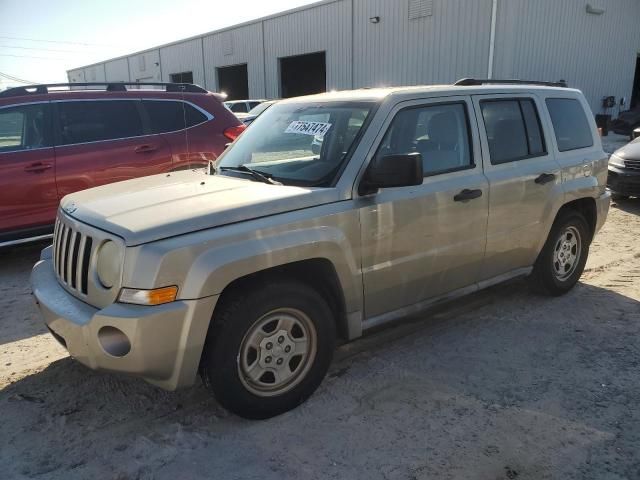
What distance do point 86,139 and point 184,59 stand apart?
31637mm

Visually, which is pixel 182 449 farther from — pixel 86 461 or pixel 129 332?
pixel 129 332

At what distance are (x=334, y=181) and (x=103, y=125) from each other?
4.09 meters

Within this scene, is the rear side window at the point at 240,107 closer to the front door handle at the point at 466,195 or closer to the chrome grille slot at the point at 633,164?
the chrome grille slot at the point at 633,164

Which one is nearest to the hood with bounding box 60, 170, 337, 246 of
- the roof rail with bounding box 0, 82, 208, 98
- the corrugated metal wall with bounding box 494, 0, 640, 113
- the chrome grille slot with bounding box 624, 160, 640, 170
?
the roof rail with bounding box 0, 82, 208, 98

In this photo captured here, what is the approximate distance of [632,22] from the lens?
22.8 m

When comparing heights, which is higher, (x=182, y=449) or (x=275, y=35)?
(x=275, y=35)

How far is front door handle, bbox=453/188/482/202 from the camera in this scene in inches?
147

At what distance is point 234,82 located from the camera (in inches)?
1319

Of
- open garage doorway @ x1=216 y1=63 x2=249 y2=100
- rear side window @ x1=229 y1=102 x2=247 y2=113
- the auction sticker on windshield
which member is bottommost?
the auction sticker on windshield

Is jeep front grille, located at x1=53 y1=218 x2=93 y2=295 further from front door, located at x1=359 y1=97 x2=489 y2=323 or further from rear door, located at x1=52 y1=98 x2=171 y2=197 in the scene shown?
rear door, located at x1=52 y1=98 x2=171 y2=197

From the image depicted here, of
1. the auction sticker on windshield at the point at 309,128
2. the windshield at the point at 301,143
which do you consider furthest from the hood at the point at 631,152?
the auction sticker on windshield at the point at 309,128

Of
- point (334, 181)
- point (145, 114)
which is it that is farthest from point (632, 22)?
point (334, 181)

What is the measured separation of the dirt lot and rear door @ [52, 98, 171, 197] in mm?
2037

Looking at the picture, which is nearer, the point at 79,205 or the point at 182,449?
the point at 182,449
